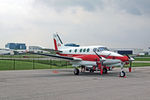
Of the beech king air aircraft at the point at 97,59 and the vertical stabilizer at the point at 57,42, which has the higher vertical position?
the vertical stabilizer at the point at 57,42

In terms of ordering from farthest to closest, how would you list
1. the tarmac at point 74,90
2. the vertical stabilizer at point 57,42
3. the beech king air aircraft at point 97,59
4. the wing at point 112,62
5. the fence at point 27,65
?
1. the fence at point 27,65
2. the vertical stabilizer at point 57,42
3. the wing at point 112,62
4. the beech king air aircraft at point 97,59
5. the tarmac at point 74,90

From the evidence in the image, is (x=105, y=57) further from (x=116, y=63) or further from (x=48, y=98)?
(x=48, y=98)

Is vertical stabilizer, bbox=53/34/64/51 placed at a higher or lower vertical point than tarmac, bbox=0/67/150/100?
higher

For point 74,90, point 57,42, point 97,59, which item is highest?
point 57,42

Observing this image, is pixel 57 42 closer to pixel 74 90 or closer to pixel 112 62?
pixel 112 62

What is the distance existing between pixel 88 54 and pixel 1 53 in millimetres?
102097

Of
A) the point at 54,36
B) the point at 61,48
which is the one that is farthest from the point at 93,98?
the point at 54,36

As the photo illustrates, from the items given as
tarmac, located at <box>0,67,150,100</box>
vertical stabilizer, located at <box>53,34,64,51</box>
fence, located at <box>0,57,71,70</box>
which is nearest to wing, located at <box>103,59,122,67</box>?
tarmac, located at <box>0,67,150,100</box>

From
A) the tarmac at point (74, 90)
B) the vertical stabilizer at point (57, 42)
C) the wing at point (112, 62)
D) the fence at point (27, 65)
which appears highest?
the vertical stabilizer at point (57, 42)

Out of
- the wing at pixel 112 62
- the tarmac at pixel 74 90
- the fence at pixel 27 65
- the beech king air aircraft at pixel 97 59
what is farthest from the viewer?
the fence at pixel 27 65

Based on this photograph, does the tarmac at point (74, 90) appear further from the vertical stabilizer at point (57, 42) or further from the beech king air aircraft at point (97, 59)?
the vertical stabilizer at point (57, 42)

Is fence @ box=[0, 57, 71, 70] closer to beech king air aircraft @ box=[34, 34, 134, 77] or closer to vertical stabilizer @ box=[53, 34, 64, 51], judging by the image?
vertical stabilizer @ box=[53, 34, 64, 51]

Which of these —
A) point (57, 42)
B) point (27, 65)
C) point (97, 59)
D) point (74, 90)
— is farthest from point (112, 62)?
point (27, 65)

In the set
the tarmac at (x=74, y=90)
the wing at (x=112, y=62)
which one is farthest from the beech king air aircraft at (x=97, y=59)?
the tarmac at (x=74, y=90)
